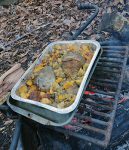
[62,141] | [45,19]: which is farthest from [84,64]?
[45,19]

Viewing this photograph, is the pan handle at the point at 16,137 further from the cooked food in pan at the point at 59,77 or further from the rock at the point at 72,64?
the rock at the point at 72,64

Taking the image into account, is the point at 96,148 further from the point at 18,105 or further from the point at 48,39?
the point at 48,39

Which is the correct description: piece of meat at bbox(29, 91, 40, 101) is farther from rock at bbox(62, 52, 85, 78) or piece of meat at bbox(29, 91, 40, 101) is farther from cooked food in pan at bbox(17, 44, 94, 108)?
rock at bbox(62, 52, 85, 78)

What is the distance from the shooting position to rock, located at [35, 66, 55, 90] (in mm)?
2375

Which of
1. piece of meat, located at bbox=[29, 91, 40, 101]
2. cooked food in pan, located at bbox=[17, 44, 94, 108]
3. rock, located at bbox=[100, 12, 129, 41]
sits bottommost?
rock, located at bbox=[100, 12, 129, 41]

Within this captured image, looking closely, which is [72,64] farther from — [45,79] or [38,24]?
[38,24]

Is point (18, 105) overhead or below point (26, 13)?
overhead

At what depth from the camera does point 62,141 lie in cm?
278

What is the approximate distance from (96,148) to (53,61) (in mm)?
996

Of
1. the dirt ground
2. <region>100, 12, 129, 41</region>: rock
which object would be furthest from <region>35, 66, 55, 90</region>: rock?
the dirt ground

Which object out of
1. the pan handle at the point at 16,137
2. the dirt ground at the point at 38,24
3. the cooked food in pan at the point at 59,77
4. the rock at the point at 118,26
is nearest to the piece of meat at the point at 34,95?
the cooked food in pan at the point at 59,77

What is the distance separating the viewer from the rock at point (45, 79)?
2375 mm

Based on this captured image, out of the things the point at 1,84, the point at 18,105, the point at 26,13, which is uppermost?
the point at 18,105

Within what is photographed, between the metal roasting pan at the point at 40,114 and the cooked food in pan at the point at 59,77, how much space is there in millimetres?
69
